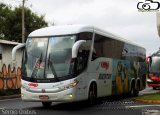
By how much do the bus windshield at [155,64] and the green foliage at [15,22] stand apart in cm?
3062

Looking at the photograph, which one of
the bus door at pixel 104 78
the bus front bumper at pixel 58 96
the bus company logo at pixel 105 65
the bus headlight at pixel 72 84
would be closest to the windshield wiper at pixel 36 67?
the bus front bumper at pixel 58 96

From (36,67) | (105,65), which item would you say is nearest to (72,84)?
(36,67)

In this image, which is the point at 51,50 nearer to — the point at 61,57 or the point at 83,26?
the point at 61,57

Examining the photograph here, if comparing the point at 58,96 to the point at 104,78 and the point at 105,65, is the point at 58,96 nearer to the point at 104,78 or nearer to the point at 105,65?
the point at 104,78

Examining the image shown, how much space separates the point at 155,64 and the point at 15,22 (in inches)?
1335

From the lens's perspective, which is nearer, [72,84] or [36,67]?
[72,84]

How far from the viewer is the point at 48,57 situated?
1870cm

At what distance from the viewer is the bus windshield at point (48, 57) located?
18.5 metres

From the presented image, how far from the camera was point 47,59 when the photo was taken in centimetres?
1869

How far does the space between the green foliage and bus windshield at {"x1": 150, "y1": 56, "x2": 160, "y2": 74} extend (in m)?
30.6

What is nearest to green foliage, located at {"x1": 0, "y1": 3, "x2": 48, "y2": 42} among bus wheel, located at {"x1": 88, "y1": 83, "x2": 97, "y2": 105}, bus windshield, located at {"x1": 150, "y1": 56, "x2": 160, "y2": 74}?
bus windshield, located at {"x1": 150, "y1": 56, "x2": 160, "y2": 74}

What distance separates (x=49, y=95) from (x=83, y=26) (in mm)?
3353

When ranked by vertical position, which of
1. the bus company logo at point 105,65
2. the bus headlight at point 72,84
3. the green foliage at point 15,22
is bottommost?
the bus headlight at point 72,84

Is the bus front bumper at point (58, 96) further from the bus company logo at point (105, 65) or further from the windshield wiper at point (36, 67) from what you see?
the bus company logo at point (105, 65)
